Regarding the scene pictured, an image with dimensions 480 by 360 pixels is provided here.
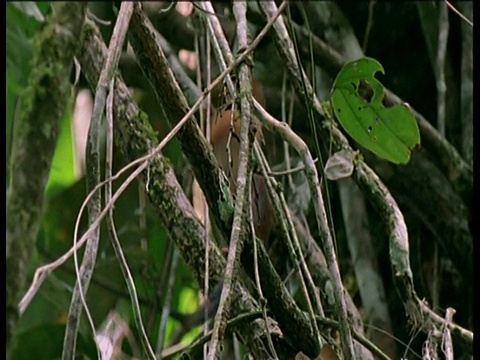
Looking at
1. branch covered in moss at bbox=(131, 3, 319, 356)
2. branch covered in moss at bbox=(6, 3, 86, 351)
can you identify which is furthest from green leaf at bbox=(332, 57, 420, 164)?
branch covered in moss at bbox=(6, 3, 86, 351)

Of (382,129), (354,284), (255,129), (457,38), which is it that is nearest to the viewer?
(255,129)

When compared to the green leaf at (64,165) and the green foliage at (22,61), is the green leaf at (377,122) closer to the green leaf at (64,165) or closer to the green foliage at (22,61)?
the green foliage at (22,61)

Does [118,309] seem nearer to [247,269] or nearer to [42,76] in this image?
[247,269]

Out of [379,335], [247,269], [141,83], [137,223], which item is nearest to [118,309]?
[137,223]

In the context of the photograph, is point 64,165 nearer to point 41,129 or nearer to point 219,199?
point 219,199

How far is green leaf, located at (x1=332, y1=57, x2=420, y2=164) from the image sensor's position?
0.95 m

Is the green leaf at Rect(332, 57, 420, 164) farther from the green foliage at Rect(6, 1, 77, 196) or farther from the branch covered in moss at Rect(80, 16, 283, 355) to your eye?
the green foliage at Rect(6, 1, 77, 196)

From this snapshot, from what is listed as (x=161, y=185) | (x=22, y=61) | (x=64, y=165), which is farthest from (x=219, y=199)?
(x=64, y=165)

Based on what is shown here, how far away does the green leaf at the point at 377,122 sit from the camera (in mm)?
953

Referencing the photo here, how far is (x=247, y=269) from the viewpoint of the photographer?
875mm

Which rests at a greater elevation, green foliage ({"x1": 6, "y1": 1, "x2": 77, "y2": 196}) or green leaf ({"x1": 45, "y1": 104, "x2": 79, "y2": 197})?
green foliage ({"x1": 6, "y1": 1, "x2": 77, "y2": 196})

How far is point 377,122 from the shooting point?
3.19ft

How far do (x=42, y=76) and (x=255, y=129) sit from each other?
0.27 metres

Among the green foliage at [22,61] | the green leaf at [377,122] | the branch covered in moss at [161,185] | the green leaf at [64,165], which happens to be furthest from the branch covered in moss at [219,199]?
the green leaf at [64,165]
